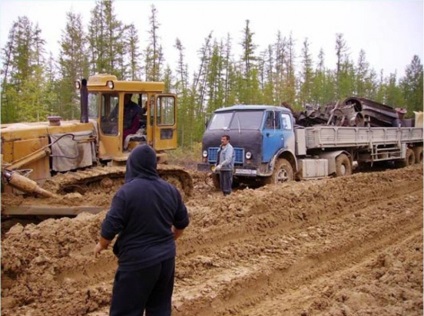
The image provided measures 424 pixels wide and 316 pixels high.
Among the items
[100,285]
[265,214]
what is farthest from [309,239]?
[100,285]

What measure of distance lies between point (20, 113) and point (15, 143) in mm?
18377

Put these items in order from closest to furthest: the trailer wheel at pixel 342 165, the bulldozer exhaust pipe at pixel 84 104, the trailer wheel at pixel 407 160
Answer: the bulldozer exhaust pipe at pixel 84 104 → the trailer wheel at pixel 342 165 → the trailer wheel at pixel 407 160

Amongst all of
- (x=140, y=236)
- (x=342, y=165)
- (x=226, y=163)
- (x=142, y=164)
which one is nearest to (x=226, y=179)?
(x=226, y=163)

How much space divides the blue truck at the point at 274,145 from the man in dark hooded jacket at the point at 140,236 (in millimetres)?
8055

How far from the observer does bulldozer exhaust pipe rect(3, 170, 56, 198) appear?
7488 millimetres

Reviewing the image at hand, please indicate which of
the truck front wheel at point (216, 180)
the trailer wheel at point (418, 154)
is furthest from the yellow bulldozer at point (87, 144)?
the trailer wheel at point (418, 154)

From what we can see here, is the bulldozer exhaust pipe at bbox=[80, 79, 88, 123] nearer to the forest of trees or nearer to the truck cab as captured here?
the truck cab

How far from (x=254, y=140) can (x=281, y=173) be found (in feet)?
4.97

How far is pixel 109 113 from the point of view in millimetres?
9695

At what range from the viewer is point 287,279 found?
5898 millimetres

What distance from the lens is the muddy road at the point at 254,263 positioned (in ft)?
15.8

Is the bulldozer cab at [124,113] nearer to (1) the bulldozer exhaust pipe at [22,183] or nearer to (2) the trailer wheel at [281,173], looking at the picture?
(1) the bulldozer exhaust pipe at [22,183]

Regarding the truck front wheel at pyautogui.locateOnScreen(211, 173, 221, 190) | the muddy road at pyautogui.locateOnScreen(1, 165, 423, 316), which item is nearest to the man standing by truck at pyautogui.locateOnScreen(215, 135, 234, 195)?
the muddy road at pyautogui.locateOnScreen(1, 165, 423, 316)

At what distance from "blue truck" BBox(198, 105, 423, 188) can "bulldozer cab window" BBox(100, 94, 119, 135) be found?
3.36m
